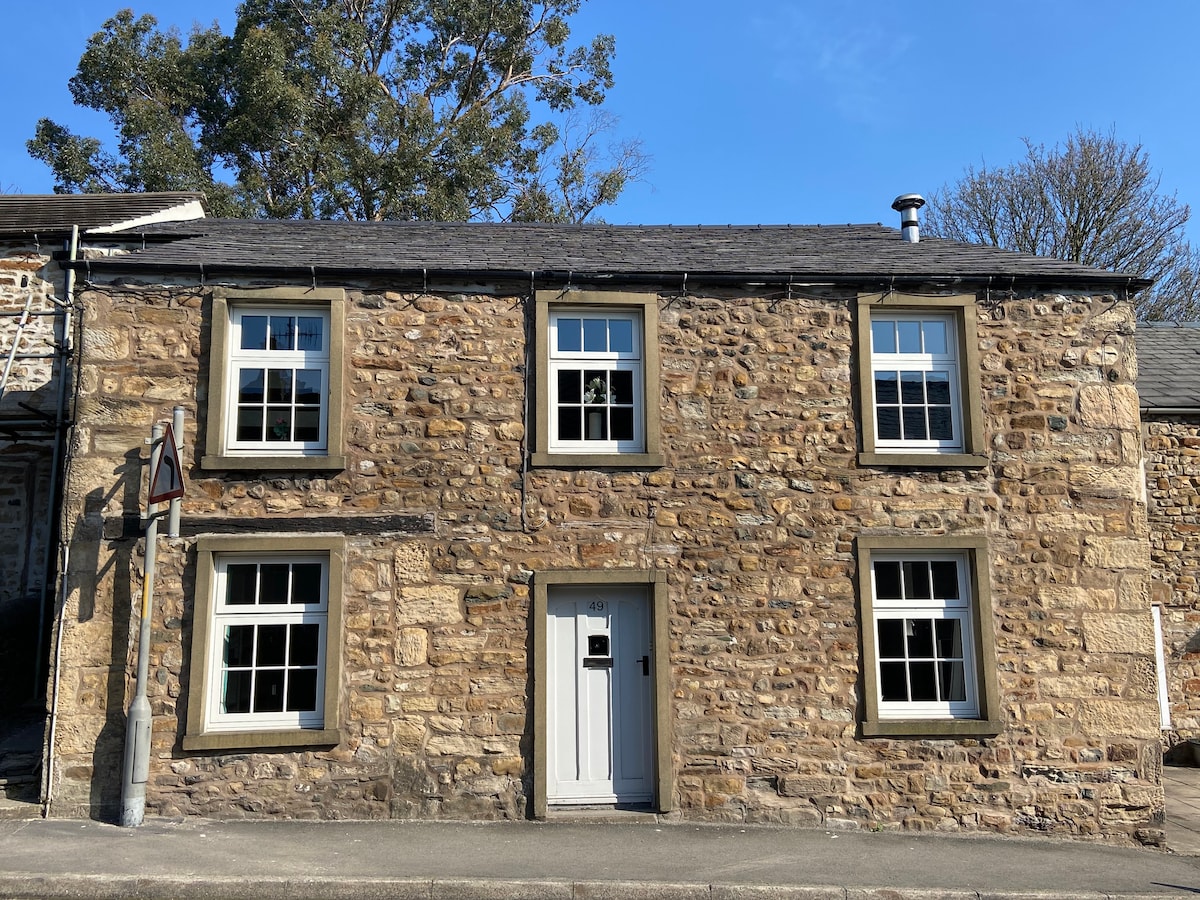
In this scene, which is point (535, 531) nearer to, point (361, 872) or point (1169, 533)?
point (361, 872)

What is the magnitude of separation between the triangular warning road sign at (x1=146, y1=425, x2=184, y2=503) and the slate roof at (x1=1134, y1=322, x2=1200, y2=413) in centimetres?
1163

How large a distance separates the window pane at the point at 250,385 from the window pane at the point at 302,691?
8.59ft

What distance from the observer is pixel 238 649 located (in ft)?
27.3

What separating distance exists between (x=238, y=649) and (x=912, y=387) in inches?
276

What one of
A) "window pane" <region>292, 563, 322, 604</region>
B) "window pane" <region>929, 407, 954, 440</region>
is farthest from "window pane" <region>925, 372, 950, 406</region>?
"window pane" <region>292, 563, 322, 604</region>

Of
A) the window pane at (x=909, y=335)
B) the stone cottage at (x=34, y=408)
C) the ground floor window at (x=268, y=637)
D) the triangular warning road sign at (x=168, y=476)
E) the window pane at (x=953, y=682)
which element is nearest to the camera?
the triangular warning road sign at (x=168, y=476)

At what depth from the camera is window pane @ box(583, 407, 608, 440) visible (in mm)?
8930

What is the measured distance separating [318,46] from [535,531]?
16.7 meters

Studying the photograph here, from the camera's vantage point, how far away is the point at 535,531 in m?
8.57

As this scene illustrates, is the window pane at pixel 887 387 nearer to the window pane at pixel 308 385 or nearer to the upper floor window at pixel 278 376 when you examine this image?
the upper floor window at pixel 278 376

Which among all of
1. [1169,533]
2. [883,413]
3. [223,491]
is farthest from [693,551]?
[1169,533]

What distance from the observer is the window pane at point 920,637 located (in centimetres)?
877

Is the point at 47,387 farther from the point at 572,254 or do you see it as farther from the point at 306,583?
the point at 572,254

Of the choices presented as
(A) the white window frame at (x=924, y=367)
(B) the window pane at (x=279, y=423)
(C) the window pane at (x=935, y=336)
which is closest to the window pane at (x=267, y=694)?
(B) the window pane at (x=279, y=423)
